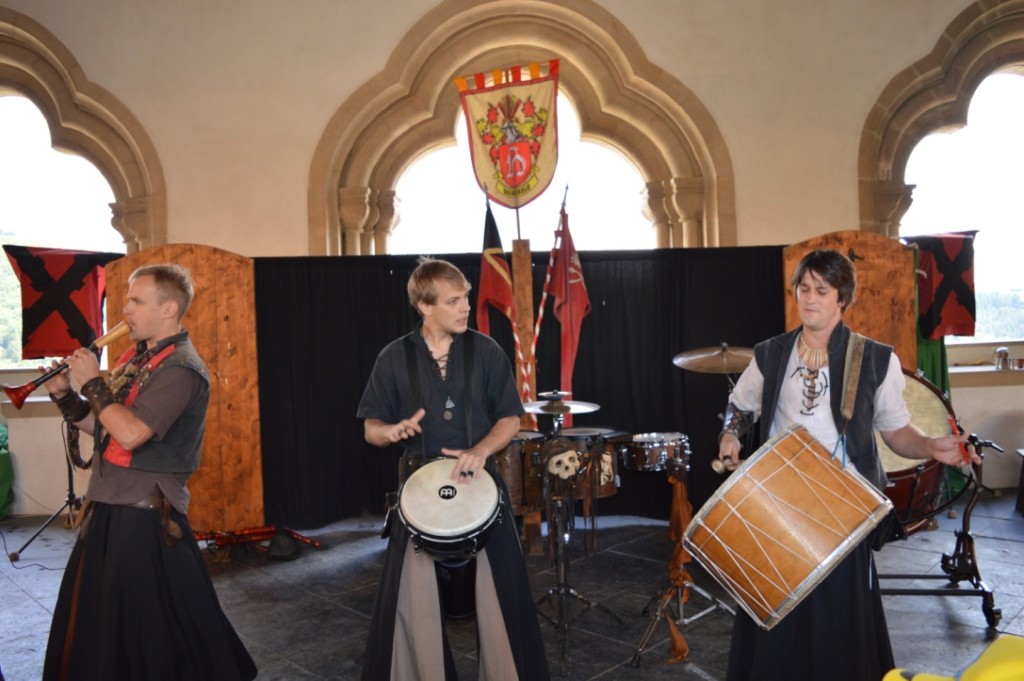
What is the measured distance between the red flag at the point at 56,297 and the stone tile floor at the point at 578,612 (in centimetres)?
140

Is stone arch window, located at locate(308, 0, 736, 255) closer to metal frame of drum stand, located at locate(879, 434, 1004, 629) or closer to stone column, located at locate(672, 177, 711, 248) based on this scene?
stone column, located at locate(672, 177, 711, 248)

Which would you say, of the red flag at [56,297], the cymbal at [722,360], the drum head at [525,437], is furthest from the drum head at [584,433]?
the red flag at [56,297]

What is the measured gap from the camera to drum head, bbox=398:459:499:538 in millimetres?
2498

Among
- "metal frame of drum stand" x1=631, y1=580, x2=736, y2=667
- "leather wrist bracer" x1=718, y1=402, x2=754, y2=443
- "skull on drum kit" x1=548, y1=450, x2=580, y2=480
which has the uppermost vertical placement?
"leather wrist bracer" x1=718, y1=402, x2=754, y2=443

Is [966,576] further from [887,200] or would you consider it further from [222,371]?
[222,371]

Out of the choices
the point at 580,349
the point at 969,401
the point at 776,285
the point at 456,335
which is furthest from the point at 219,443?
the point at 969,401

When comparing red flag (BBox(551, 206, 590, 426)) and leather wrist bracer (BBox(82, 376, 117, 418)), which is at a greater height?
red flag (BBox(551, 206, 590, 426))

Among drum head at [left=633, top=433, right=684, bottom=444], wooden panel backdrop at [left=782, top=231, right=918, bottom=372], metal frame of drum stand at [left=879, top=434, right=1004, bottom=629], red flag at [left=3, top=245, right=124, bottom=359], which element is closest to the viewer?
metal frame of drum stand at [left=879, top=434, right=1004, bottom=629]

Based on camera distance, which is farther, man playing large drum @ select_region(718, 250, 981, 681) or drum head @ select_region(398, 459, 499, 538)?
drum head @ select_region(398, 459, 499, 538)

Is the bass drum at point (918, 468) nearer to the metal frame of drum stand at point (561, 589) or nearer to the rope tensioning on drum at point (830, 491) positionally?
the metal frame of drum stand at point (561, 589)

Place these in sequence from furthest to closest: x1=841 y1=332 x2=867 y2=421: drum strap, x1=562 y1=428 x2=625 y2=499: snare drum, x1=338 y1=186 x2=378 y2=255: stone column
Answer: x1=338 y1=186 x2=378 y2=255: stone column → x1=562 y1=428 x2=625 y2=499: snare drum → x1=841 y1=332 x2=867 y2=421: drum strap

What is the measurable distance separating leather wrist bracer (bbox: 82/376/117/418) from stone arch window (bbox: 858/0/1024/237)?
6.05 meters

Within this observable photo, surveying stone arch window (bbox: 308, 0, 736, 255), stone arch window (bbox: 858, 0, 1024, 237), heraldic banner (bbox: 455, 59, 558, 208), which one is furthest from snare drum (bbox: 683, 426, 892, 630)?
stone arch window (bbox: 858, 0, 1024, 237)

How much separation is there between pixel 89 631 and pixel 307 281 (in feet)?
11.8
